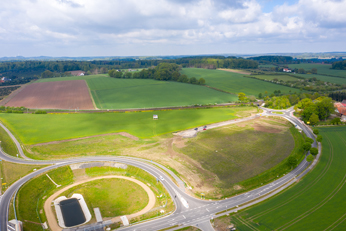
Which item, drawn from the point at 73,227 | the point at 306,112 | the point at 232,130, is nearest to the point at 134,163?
the point at 73,227

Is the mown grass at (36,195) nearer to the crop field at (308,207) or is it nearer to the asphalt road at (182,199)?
the asphalt road at (182,199)

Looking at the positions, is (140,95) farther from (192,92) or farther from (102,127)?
(102,127)

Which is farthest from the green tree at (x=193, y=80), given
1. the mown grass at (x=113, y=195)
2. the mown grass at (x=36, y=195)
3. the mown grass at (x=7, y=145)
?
the mown grass at (x=36, y=195)

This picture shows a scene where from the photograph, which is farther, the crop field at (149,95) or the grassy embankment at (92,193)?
the crop field at (149,95)

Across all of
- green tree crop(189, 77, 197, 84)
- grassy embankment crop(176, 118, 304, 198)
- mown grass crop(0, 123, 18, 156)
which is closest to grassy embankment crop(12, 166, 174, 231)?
grassy embankment crop(176, 118, 304, 198)

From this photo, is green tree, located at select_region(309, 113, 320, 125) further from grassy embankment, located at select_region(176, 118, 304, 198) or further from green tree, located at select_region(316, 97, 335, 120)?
grassy embankment, located at select_region(176, 118, 304, 198)

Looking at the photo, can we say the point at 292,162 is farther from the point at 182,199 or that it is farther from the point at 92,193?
the point at 92,193
